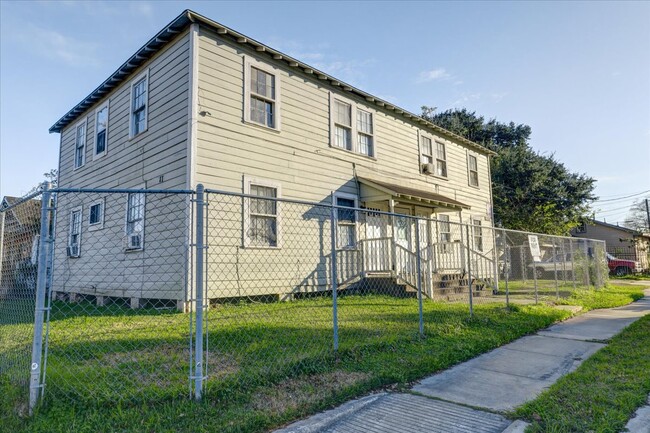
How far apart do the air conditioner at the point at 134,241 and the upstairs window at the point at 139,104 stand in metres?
2.65

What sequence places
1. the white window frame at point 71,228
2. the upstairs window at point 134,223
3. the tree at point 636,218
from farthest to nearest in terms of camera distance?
A: 1. the tree at point 636,218
2. the white window frame at point 71,228
3. the upstairs window at point 134,223

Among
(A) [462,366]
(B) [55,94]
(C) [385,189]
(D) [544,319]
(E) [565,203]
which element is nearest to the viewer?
(A) [462,366]

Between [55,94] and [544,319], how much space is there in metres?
14.8

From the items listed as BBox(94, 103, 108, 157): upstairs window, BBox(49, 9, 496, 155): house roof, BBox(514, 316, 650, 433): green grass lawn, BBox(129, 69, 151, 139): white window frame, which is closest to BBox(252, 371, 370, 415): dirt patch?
BBox(514, 316, 650, 433): green grass lawn

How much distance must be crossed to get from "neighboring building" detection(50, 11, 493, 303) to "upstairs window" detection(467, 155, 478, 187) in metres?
4.35

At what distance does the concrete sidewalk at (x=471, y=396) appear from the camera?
2.88 metres

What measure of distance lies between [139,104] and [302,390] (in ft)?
30.3

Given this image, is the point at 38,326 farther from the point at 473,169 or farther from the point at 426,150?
the point at 473,169

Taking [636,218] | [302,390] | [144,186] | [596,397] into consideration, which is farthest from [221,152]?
[636,218]

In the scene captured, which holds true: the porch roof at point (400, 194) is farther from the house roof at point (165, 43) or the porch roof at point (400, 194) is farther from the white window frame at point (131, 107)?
the white window frame at point (131, 107)

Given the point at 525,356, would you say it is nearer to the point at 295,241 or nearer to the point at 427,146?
the point at 295,241

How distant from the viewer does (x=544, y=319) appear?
714cm

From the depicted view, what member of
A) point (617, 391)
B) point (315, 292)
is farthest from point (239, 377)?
point (315, 292)

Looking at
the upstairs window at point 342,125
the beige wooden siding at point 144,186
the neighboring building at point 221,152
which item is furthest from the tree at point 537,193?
the beige wooden siding at point 144,186
